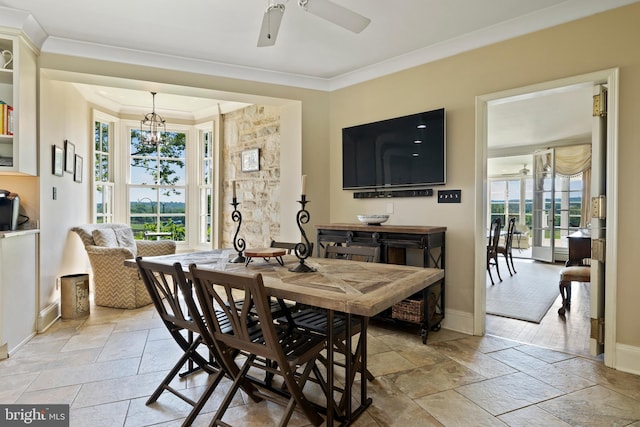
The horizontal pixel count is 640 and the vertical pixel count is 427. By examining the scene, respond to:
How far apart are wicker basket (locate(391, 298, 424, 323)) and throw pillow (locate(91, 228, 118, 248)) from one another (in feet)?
11.0

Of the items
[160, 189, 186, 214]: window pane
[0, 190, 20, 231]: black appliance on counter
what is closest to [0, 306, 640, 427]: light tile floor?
[0, 190, 20, 231]: black appliance on counter

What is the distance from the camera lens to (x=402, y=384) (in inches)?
90.0

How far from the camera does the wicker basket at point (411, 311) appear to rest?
10.1ft

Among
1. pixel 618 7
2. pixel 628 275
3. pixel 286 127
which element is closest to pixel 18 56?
pixel 286 127

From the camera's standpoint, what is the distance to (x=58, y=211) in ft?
12.1

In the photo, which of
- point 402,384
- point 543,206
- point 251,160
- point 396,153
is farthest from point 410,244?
point 543,206

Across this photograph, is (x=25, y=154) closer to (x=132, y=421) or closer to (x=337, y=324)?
(x=132, y=421)

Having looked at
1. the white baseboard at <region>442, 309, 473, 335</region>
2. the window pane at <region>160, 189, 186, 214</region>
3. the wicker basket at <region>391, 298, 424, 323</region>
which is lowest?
the white baseboard at <region>442, 309, 473, 335</region>

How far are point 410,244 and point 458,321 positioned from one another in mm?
902

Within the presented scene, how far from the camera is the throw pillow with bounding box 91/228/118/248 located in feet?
13.4

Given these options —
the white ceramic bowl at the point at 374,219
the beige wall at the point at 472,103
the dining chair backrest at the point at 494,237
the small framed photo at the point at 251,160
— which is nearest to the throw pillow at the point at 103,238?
the small framed photo at the point at 251,160

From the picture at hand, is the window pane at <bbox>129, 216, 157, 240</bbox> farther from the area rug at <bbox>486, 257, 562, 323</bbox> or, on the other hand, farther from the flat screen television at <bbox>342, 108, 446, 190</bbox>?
the area rug at <bbox>486, 257, 562, 323</bbox>

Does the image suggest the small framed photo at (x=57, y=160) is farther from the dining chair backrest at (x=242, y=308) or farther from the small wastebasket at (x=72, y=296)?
the dining chair backrest at (x=242, y=308)

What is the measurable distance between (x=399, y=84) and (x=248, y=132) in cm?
240
